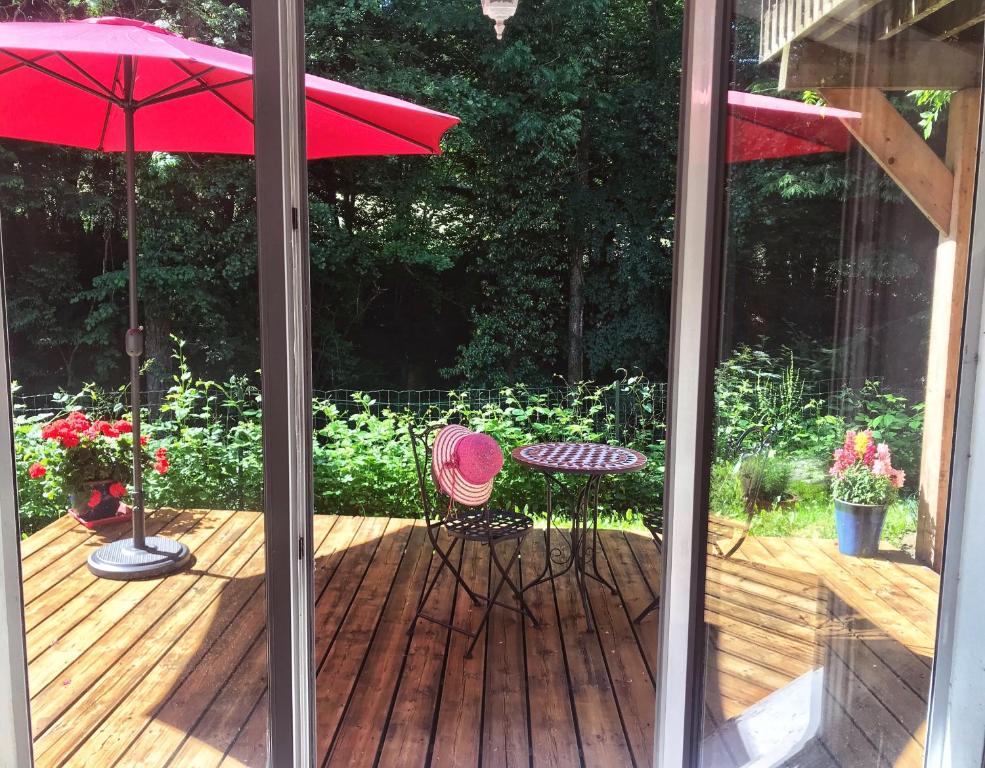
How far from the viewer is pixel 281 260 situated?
63.3 inches

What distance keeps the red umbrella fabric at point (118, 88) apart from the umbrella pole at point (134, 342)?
1.5 inches

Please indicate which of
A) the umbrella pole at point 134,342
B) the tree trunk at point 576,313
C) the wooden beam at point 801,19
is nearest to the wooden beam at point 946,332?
the wooden beam at point 801,19

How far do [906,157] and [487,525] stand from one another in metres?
2.29

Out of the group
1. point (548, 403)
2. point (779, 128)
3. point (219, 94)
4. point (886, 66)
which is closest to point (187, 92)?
point (219, 94)

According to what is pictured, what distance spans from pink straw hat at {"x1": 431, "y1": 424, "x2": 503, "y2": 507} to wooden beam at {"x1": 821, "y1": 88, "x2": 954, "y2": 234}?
2.15 metres

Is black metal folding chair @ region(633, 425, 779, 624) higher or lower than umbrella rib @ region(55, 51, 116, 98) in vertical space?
lower

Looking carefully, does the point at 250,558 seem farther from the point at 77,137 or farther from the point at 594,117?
the point at 594,117

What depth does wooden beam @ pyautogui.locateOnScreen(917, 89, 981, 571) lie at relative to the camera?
1.45 m

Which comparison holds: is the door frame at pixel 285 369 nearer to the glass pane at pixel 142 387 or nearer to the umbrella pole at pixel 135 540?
the glass pane at pixel 142 387

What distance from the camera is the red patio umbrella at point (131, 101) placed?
1527 mm

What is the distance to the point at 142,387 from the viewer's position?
5.15 ft

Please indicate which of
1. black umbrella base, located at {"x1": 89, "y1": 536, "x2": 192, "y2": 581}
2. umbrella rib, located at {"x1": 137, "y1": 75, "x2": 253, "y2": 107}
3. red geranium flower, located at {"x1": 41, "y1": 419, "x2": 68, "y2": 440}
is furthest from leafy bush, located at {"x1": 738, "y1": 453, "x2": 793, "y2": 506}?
red geranium flower, located at {"x1": 41, "y1": 419, "x2": 68, "y2": 440}

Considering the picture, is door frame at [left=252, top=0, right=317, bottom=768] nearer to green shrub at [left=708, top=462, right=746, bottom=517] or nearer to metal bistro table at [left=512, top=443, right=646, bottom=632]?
green shrub at [left=708, top=462, right=746, bottom=517]

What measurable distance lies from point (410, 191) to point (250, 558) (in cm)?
692
